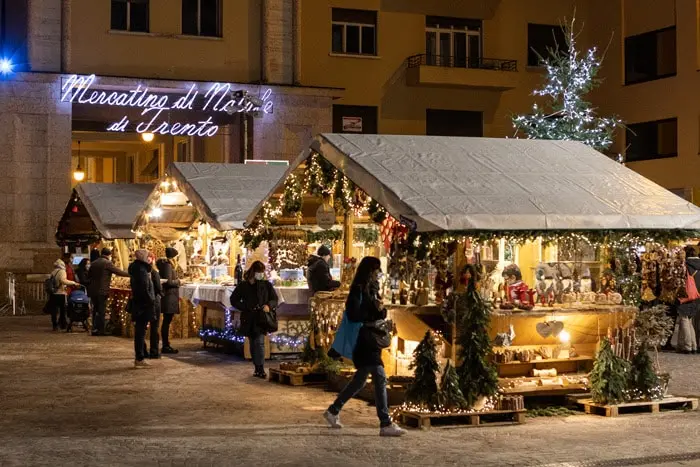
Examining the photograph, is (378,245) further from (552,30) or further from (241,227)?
(552,30)

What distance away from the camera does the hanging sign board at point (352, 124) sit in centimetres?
3694

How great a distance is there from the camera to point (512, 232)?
495 inches

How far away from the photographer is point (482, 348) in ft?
40.7

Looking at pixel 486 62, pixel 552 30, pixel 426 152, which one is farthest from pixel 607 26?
pixel 426 152

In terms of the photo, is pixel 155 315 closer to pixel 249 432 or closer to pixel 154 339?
pixel 154 339

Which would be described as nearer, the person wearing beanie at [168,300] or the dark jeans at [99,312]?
the person wearing beanie at [168,300]

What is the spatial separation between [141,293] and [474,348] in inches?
273

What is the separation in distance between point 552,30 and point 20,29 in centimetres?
1672

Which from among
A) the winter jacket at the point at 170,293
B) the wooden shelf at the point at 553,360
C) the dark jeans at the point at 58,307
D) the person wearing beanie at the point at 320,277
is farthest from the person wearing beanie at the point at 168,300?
the wooden shelf at the point at 553,360

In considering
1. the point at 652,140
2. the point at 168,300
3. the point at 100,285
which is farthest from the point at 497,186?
the point at 652,140

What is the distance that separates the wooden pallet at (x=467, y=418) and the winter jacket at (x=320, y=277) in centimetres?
600

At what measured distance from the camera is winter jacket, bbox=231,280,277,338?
16.6 m

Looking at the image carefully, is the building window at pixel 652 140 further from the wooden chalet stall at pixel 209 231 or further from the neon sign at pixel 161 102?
the wooden chalet stall at pixel 209 231

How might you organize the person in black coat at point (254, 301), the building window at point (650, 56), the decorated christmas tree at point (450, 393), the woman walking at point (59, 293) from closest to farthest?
the decorated christmas tree at point (450, 393) → the person in black coat at point (254, 301) → the woman walking at point (59, 293) → the building window at point (650, 56)
